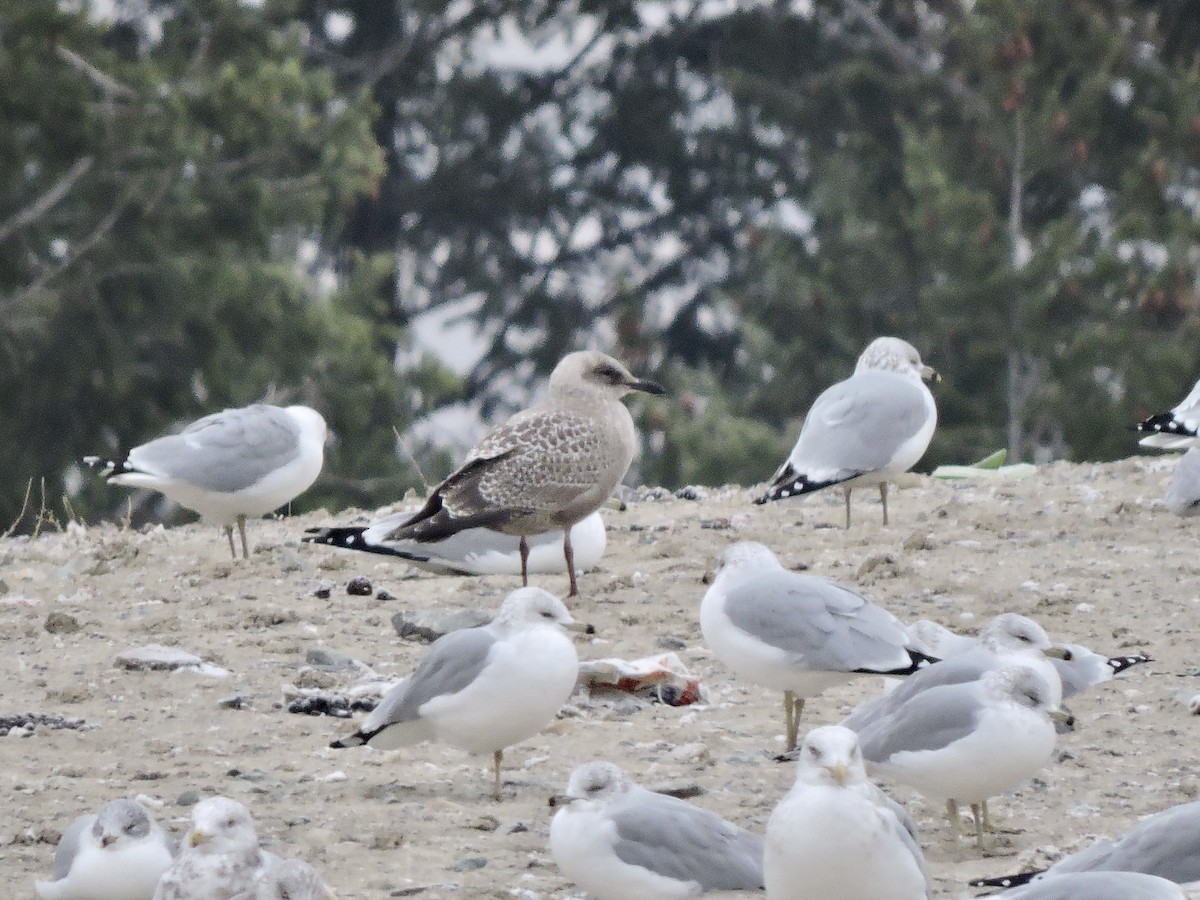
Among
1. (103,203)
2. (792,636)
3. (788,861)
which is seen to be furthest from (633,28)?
(788,861)

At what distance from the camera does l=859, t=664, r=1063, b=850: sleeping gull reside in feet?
12.3

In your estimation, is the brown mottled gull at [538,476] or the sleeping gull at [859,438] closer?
the brown mottled gull at [538,476]

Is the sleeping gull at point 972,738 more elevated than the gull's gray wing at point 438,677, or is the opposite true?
the gull's gray wing at point 438,677

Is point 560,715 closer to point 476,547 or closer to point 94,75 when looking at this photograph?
point 476,547

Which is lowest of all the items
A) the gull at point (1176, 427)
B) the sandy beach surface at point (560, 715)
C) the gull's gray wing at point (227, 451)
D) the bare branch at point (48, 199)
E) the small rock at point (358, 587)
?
the sandy beach surface at point (560, 715)

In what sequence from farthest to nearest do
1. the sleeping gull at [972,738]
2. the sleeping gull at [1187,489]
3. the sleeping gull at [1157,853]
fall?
the sleeping gull at [1187,489] < the sleeping gull at [972,738] < the sleeping gull at [1157,853]

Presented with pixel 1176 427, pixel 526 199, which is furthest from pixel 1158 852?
pixel 526 199

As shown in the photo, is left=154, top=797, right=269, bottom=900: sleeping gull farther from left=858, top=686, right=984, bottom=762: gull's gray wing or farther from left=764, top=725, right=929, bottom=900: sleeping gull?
left=858, top=686, right=984, bottom=762: gull's gray wing

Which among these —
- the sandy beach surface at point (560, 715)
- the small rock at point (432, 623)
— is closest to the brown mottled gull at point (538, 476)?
the sandy beach surface at point (560, 715)

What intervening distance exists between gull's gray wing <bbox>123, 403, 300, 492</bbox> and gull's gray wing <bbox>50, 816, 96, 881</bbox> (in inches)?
121

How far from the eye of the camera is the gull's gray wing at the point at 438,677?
13.4 feet

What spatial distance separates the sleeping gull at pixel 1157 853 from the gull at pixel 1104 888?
26 cm

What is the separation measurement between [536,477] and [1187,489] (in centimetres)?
236

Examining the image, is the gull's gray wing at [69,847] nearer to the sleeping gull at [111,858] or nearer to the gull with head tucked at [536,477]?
the sleeping gull at [111,858]
